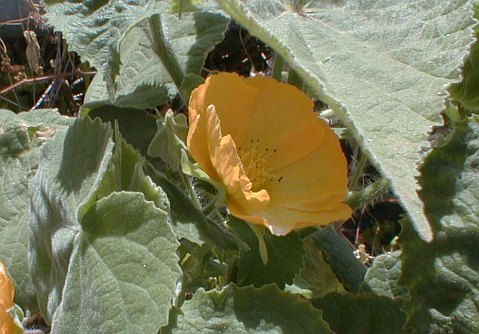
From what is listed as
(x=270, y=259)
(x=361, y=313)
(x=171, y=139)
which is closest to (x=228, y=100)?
(x=171, y=139)

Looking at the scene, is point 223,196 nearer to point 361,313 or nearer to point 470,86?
point 361,313

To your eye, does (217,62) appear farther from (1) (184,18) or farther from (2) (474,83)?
(2) (474,83)

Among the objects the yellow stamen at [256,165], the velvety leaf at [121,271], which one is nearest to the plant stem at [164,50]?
the yellow stamen at [256,165]

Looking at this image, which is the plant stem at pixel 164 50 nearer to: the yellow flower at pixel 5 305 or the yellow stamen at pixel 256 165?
the yellow stamen at pixel 256 165

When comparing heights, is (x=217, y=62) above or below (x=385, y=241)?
above

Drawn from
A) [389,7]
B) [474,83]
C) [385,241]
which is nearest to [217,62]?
[385,241]

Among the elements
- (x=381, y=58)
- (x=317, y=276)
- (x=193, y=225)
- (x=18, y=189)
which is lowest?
(x=317, y=276)
